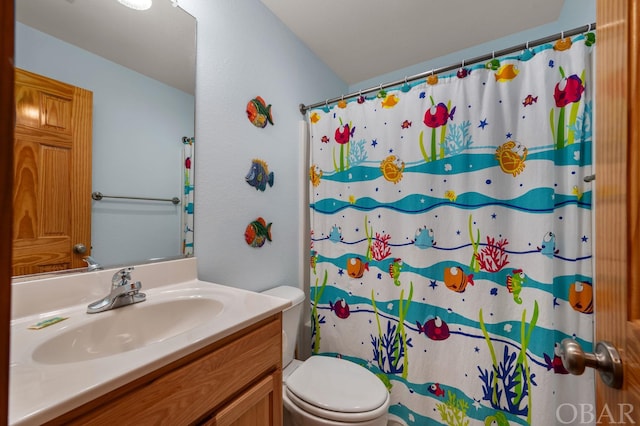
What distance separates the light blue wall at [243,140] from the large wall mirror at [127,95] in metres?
0.08

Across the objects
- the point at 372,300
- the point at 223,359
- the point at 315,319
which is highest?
the point at 223,359

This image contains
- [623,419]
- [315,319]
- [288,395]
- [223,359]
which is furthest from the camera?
[315,319]

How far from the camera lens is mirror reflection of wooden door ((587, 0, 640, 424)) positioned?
0.37 meters

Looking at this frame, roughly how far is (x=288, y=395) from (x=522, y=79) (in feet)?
5.72

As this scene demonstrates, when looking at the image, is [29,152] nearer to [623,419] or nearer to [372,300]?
[623,419]

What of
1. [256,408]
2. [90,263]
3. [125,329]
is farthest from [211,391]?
[90,263]

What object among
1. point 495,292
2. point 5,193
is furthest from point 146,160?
point 495,292

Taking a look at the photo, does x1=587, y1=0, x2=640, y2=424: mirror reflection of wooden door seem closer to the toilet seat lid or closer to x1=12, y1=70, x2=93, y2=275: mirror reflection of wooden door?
the toilet seat lid

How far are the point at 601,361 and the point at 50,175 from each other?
53.0 inches

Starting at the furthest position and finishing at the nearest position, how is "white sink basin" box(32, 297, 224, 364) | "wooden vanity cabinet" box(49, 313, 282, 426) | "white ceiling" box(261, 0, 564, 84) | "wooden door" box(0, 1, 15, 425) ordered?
"white ceiling" box(261, 0, 564, 84) < "white sink basin" box(32, 297, 224, 364) < "wooden vanity cabinet" box(49, 313, 282, 426) < "wooden door" box(0, 1, 15, 425)

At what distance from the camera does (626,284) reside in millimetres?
381

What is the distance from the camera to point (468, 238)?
1.28 m

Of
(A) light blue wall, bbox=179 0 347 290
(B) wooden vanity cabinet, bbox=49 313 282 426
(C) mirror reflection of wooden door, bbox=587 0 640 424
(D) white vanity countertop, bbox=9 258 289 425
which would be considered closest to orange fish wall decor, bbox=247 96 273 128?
(A) light blue wall, bbox=179 0 347 290

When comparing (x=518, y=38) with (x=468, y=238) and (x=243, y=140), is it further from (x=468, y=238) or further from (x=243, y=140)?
(x=243, y=140)
